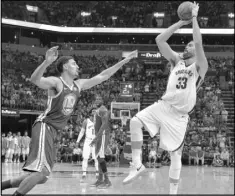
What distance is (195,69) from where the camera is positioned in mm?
5727

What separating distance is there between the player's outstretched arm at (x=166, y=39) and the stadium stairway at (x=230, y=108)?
57.3 feet

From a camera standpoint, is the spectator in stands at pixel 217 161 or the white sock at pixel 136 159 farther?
the spectator in stands at pixel 217 161

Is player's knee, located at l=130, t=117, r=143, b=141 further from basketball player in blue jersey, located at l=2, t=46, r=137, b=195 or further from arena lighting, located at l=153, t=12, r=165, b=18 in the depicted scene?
arena lighting, located at l=153, t=12, r=165, b=18

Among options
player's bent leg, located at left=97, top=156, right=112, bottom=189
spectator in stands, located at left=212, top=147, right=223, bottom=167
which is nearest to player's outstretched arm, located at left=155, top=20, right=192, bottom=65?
player's bent leg, located at left=97, top=156, right=112, bottom=189

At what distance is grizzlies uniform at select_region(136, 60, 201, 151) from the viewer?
5.68 m

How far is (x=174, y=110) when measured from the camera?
18.9ft

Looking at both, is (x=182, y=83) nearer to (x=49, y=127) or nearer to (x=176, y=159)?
(x=176, y=159)

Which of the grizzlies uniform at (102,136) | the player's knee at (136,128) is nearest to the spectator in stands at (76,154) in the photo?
the grizzlies uniform at (102,136)

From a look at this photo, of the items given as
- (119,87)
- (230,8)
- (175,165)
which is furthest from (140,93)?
(175,165)

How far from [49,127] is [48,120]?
0.09 m

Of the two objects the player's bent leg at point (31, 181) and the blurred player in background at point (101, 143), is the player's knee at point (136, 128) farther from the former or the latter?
the blurred player in background at point (101, 143)

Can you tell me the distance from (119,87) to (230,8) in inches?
531

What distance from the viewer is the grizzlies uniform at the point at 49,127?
5082 mm

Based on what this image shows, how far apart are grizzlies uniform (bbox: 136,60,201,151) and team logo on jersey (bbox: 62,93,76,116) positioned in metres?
0.95
